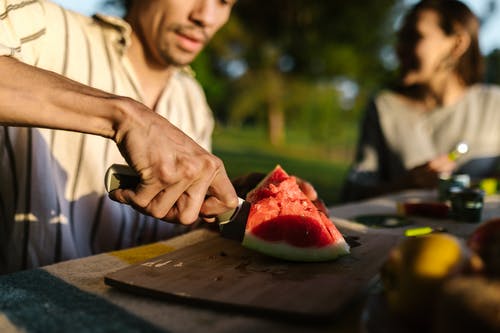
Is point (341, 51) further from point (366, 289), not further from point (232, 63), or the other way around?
point (366, 289)

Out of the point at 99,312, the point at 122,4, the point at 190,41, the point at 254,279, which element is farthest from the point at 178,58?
the point at 99,312

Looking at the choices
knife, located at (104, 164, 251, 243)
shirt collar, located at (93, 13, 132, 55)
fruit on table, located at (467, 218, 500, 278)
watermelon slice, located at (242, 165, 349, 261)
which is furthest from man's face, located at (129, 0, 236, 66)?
fruit on table, located at (467, 218, 500, 278)

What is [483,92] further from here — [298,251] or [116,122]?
[116,122]

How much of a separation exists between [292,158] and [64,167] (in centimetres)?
1833

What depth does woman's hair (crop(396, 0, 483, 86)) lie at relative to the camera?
4066 mm

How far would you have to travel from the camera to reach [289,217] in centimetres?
190

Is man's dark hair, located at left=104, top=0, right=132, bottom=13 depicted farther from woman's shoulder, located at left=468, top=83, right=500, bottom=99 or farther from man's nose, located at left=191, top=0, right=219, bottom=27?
woman's shoulder, located at left=468, top=83, right=500, bottom=99

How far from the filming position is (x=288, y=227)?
1818mm

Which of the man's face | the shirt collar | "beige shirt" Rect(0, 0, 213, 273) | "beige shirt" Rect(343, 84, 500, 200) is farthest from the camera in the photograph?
"beige shirt" Rect(343, 84, 500, 200)

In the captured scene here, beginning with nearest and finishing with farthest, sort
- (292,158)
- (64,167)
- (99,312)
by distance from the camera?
1. (99,312)
2. (64,167)
3. (292,158)

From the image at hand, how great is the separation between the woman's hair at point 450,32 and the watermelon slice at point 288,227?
2.66m

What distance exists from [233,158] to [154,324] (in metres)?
15.5

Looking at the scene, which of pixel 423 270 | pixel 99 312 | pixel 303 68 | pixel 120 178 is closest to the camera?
pixel 423 270

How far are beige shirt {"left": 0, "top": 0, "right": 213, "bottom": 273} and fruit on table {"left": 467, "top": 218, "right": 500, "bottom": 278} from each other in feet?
6.39
